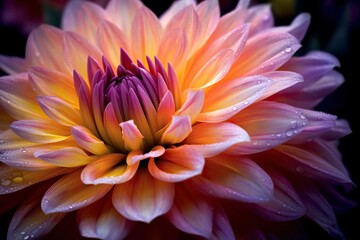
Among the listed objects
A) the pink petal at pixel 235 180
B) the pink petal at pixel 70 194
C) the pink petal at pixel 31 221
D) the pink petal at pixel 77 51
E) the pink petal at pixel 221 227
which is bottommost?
the pink petal at pixel 31 221

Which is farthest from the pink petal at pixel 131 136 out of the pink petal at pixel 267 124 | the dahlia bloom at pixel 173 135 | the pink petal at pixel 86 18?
the pink petal at pixel 86 18

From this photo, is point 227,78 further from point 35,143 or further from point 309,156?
point 35,143

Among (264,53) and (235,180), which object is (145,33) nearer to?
(264,53)

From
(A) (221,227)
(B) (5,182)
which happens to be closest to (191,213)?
(A) (221,227)

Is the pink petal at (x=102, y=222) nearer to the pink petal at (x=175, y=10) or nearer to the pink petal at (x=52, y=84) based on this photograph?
the pink petal at (x=52, y=84)

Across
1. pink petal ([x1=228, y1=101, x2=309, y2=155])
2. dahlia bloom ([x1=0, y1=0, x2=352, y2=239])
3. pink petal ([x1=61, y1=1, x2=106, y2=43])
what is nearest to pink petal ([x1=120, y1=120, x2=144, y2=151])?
dahlia bloom ([x1=0, y1=0, x2=352, y2=239])

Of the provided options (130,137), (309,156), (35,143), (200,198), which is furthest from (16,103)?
(309,156)
